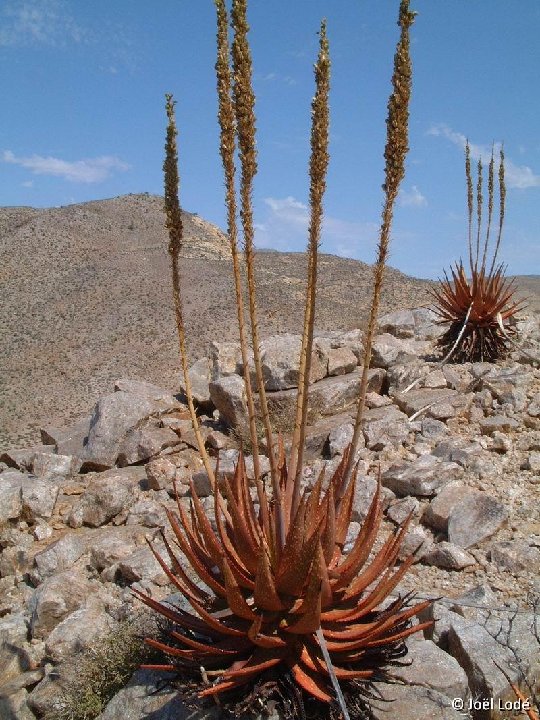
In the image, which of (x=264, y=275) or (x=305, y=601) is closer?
(x=305, y=601)

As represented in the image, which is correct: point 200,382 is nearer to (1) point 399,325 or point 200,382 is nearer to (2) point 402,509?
(1) point 399,325

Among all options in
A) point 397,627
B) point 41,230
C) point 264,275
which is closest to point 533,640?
point 397,627

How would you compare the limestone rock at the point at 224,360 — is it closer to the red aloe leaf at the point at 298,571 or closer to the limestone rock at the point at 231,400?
the limestone rock at the point at 231,400

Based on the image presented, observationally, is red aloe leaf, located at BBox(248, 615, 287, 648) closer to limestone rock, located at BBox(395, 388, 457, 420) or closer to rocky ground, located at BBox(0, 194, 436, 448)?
limestone rock, located at BBox(395, 388, 457, 420)

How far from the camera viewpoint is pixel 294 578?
223cm

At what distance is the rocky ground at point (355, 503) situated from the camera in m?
2.99

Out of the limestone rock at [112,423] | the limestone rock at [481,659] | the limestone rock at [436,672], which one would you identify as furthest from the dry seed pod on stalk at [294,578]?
the limestone rock at [112,423]

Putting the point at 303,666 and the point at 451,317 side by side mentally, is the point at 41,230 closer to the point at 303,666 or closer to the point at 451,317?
the point at 451,317

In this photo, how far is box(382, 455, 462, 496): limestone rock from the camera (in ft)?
16.2

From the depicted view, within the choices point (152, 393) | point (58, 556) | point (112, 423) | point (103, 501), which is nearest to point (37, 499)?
point (103, 501)

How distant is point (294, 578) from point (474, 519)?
265 cm

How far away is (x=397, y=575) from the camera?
7.84 feet

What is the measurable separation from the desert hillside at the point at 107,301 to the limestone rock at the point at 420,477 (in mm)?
19119

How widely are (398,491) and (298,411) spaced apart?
9.98ft
